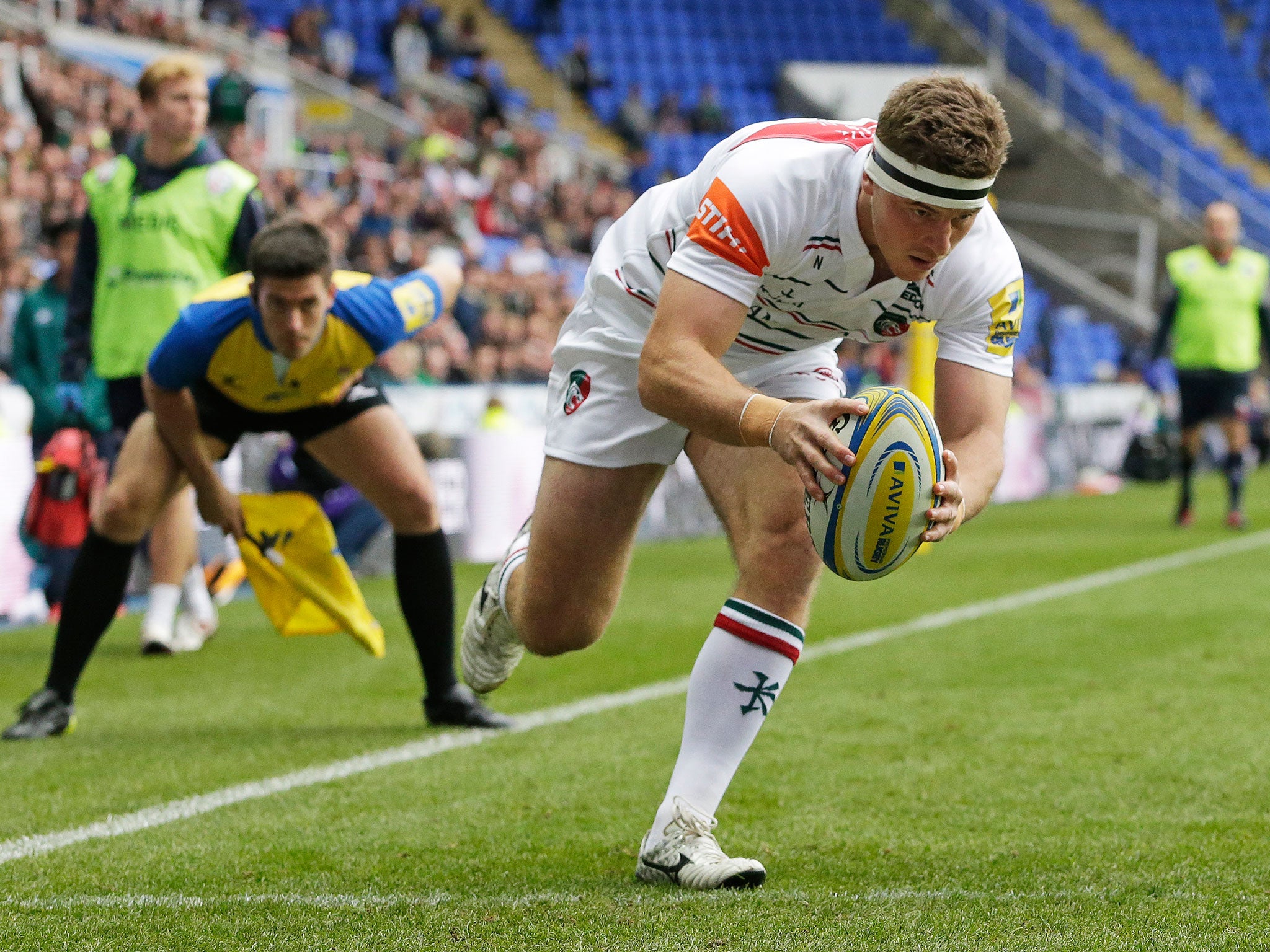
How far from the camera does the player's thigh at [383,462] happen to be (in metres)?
5.74

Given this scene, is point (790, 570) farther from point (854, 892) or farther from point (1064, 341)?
point (1064, 341)

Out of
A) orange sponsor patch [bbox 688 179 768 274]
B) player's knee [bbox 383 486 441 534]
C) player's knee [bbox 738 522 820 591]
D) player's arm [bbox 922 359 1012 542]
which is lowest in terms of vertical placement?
player's knee [bbox 383 486 441 534]

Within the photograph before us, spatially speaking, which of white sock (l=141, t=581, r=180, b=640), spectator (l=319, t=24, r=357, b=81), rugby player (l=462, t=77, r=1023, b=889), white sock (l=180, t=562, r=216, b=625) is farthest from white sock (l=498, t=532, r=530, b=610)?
spectator (l=319, t=24, r=357, b=81)

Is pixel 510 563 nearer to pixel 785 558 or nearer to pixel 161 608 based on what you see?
pixel 785 558

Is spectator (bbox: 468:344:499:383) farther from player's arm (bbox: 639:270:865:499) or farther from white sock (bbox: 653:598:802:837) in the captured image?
player's arm (bbox: 639:270:865:499)

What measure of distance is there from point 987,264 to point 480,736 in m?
2.69

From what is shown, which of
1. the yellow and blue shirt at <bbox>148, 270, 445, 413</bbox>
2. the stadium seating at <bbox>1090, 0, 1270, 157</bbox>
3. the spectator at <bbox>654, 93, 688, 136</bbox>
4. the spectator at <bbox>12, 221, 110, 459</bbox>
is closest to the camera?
the yellow and blue shirt at <bbox>148, 270, 445, 413</bbox>

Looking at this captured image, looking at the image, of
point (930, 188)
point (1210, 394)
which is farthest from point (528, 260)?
point (930, 188)

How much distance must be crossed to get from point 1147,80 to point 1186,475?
19044 millimetres

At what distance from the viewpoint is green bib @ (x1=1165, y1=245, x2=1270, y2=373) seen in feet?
43.8

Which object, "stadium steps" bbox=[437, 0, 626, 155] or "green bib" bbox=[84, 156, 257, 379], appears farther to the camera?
"stadium steps" bbox=[437, 0, 626, 155]

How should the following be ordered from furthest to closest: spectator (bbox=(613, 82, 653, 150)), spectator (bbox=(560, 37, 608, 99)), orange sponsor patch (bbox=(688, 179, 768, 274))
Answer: spectator (bbox=(560, 37, 608, 99))
spectator (bbox=(613, 82, 653, 150))
orange sponsor patch (bbox=(688, 179, 768, 274))

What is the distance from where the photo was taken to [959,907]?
136 inches

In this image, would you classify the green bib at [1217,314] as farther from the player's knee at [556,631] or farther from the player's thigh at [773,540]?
the player's thigh at [773,540]
